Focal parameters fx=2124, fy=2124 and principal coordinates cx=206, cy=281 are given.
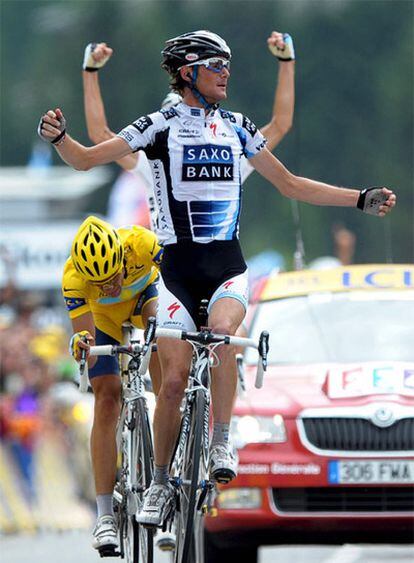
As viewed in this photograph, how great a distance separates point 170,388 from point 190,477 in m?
0.48

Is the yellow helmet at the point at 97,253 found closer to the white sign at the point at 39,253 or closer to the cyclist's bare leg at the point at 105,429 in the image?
the cyclist's bare leg at the point at 105,429

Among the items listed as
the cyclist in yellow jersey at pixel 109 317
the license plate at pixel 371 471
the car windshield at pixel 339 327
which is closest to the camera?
the cyclist in yellow jersey at pixel 109 317

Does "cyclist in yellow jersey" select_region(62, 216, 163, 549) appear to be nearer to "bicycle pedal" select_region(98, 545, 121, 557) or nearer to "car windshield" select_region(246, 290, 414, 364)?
"bicycle pedal" select_region(98, 545, 121, 557)

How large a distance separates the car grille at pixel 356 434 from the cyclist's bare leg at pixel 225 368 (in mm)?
1799

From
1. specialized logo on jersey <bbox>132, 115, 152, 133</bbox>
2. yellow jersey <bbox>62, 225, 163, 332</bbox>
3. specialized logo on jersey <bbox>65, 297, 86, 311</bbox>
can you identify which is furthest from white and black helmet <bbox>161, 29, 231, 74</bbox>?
specialized logo on jersey <bbox>65, 297, 86, 311</bbox>

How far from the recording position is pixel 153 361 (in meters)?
11.3

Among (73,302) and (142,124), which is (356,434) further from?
(142,124)

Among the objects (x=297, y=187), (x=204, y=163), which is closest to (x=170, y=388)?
(x=204, y=163)

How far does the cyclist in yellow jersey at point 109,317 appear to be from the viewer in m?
11.1

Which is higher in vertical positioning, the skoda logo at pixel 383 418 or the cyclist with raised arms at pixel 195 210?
the cyclist with raised arms at pixel 195 210

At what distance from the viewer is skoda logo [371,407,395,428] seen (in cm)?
1222

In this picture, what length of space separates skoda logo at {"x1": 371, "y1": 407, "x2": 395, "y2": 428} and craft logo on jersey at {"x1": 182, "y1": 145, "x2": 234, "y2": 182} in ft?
7.48

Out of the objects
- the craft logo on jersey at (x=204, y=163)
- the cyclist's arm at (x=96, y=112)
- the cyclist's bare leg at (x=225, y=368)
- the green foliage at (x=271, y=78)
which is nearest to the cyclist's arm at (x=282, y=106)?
the cyclist's arm at (x=96, y=112)

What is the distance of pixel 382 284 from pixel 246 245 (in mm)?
57967
